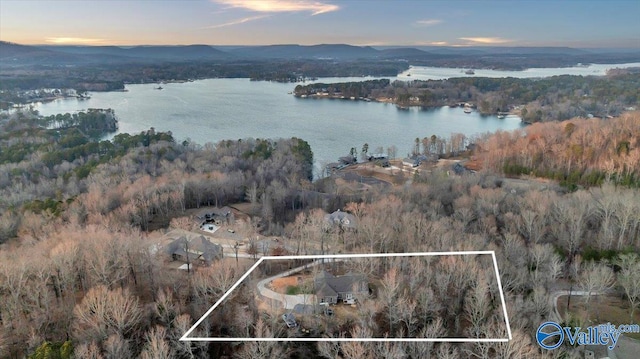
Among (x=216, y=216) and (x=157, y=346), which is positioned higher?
(x=157, y=346)

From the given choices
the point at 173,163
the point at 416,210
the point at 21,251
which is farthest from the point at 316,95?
the point at 21,251

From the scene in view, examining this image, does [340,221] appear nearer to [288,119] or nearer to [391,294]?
[391,294]

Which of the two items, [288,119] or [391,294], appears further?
[288,119]

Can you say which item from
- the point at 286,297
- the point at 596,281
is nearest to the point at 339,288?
the point at 286,297

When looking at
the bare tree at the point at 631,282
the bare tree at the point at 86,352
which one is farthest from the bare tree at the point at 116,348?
the bare tree at the point at 631,282

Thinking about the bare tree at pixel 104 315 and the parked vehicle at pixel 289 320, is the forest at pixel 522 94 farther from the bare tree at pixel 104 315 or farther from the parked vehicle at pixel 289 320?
the bare tree at pixel 104 315
